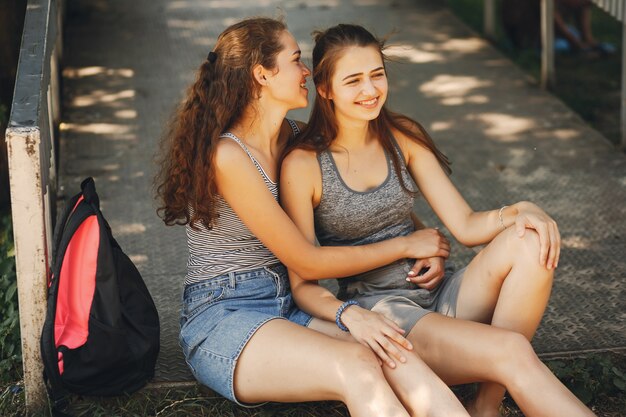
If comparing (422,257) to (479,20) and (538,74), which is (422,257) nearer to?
(538,74)

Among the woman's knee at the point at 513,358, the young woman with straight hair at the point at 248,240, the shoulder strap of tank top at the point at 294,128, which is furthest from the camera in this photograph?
the shoulder strap of tank top at the point at 294,128

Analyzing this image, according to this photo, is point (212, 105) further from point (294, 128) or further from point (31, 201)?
point (31, 201)

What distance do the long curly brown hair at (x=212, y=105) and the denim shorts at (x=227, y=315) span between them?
232 mm

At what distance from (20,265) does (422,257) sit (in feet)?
4.26

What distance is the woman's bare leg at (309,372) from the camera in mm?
2977

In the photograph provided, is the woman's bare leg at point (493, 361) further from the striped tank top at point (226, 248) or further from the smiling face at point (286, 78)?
the smiling face at point (286, 78)

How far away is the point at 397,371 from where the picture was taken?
3080 mm

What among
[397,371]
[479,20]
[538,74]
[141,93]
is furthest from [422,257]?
[479,20]

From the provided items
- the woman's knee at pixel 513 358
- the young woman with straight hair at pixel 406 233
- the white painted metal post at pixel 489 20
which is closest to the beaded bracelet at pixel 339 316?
the young woman with straight hair at pixel 406 233

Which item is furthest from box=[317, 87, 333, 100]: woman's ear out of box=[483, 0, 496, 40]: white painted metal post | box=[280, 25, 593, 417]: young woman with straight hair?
box=[483, 0, 496, 40]: white painted metal post

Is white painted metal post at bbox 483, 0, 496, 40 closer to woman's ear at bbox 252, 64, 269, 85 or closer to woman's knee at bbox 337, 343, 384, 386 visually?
woman's ear at bbox 252, 64, 269, 85

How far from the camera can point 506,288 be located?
326cm

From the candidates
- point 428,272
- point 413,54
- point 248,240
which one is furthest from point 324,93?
point 413,54

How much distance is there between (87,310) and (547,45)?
4.24m
